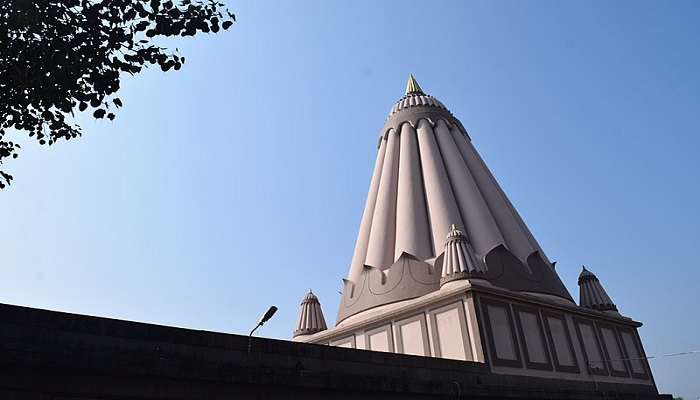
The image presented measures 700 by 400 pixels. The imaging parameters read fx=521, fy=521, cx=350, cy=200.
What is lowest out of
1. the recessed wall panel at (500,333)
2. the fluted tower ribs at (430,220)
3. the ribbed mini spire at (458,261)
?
the recessed wall panel at (500,333)

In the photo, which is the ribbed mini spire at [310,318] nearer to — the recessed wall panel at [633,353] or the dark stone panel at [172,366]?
the dark stone panel at [172,366]

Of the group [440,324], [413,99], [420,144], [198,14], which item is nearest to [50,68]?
[198,14]

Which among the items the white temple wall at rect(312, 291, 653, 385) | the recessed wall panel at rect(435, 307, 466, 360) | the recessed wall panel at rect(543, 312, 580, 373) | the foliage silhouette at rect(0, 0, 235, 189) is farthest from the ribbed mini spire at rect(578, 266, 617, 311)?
the foliage silhouette at rect(0, 0, 235, 189)

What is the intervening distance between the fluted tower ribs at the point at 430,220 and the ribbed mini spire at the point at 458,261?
0.17ft

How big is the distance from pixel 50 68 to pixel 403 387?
742 cm

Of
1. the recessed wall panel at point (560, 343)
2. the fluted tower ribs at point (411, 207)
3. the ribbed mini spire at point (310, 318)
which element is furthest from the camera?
the ribbed mini spire at point (310, 318)

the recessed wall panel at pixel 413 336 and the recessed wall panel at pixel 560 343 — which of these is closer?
the recessed wall panel at pixel 413 336

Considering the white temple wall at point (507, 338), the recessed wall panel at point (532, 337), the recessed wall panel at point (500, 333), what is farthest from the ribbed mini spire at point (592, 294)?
the recessed wall panel at point (500, 333)

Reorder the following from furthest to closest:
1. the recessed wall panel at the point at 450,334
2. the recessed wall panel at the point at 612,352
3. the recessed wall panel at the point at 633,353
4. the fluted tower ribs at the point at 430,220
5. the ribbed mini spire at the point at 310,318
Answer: the ribbed mini spire at the point at 310,318, the recessed wall panel at the point at 633,353, the recessed wall panel at the point at 612,352, the fluted tower ribs at the point at 430,220, the recessed wall panel at the point at 450,334

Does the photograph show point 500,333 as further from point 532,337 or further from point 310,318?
point 310,318

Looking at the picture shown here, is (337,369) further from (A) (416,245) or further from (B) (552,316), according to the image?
(B) (552,316)

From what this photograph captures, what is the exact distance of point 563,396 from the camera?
1274cm

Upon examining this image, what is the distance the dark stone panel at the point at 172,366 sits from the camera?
19.9 feet

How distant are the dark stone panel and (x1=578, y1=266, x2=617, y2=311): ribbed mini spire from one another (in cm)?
908
